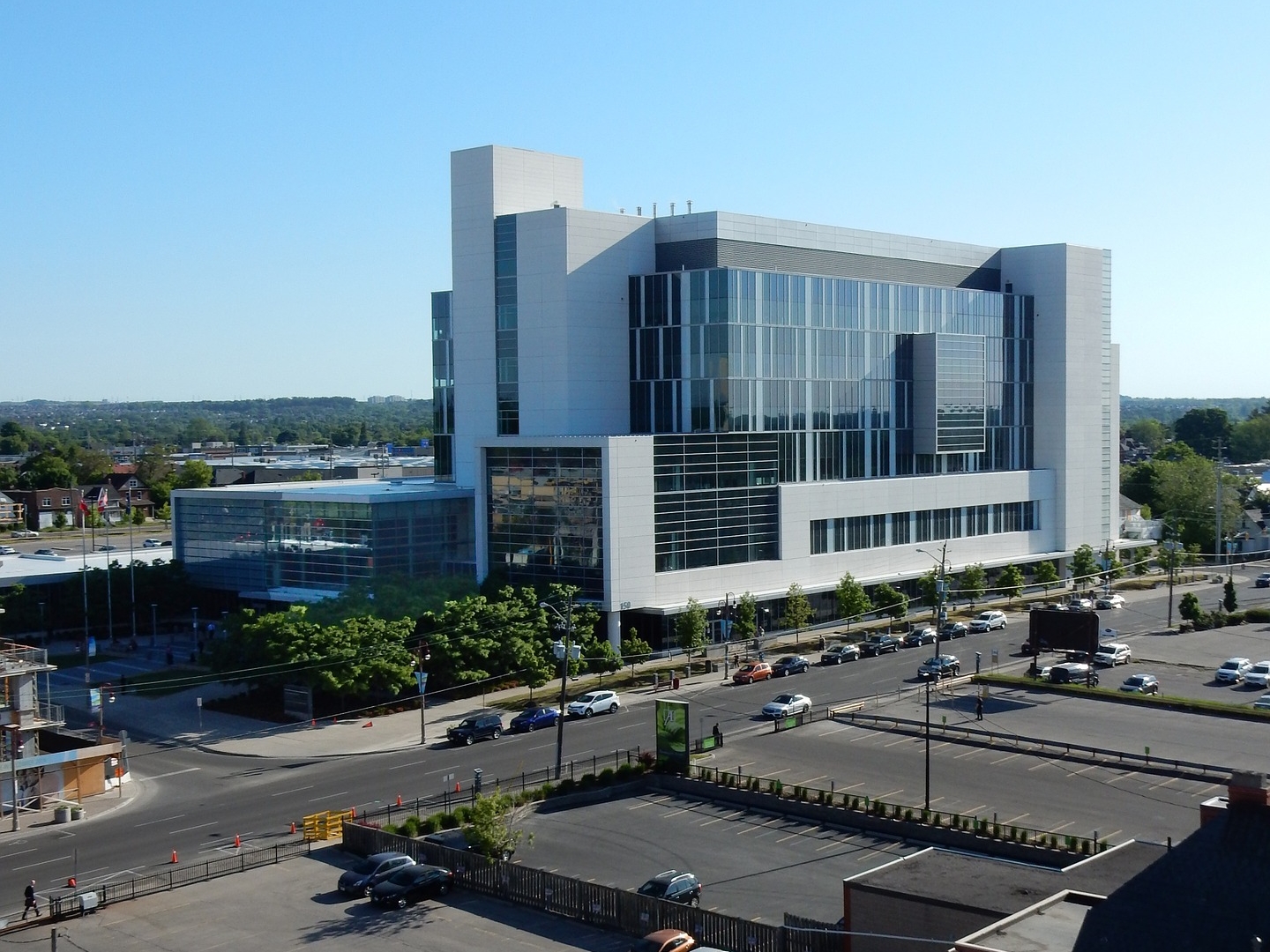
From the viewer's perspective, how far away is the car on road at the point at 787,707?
6462cm

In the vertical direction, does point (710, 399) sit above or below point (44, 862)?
above

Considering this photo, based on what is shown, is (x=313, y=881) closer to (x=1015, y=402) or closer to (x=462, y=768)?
(x=462, y=768)

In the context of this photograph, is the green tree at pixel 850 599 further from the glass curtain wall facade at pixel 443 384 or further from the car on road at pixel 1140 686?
the glass curtain wall facade at pixel 443 384

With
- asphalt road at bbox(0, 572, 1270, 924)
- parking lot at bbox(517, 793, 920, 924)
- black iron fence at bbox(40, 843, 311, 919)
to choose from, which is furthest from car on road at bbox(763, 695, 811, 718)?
black iron fence at bbox(40, 843, 311, 919)

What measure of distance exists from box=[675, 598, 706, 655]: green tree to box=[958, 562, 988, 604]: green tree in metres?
29.6

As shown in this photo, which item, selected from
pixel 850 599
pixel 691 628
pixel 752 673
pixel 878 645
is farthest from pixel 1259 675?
pixel 691 628

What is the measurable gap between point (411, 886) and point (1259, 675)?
169 feet

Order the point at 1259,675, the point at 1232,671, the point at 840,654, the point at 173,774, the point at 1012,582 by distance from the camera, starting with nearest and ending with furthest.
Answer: the point at 173,774, the point at 1259,675, the point at 1232,671, the point at 840,654, the point at 1012,582

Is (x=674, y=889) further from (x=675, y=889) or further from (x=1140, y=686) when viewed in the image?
(x=1140, y=686)

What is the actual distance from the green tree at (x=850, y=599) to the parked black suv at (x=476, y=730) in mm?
34537

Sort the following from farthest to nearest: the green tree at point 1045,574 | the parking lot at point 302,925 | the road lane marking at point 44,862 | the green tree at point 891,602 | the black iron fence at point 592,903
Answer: the green tree at point 1045,574
the green tree at point 891,602
the road lane marking at point 44,862
the parking lot at point 302,925
the black iron fence at point 592,903

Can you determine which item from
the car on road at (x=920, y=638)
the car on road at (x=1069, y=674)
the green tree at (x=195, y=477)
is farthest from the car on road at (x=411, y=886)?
the green tree at (x=195, y=477)

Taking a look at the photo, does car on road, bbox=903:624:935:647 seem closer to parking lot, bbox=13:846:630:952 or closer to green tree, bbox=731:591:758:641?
green tree, bbox=731:591:758:641

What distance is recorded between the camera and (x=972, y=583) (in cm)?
10144
